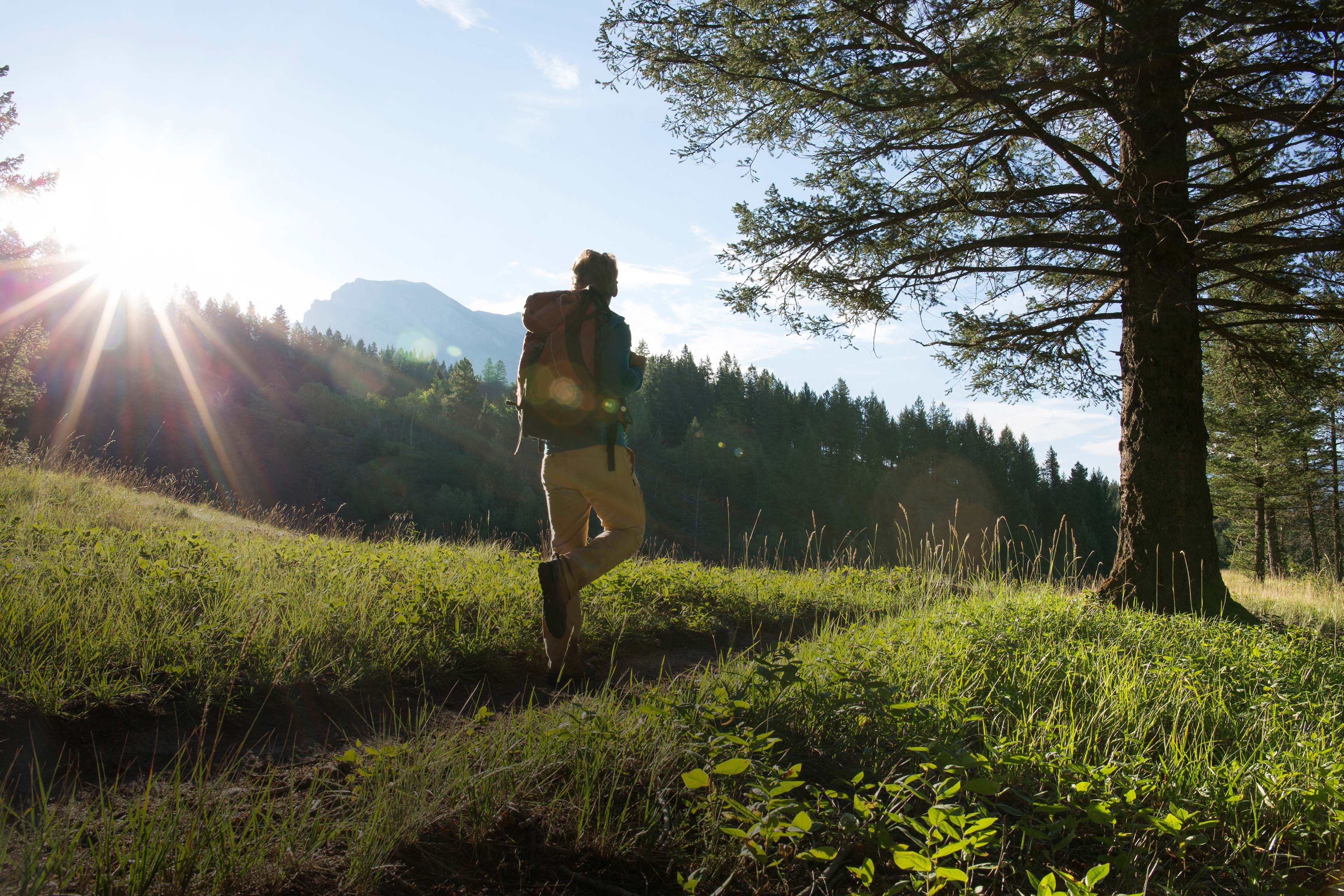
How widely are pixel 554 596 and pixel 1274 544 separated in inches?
1321

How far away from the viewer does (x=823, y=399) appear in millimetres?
73875

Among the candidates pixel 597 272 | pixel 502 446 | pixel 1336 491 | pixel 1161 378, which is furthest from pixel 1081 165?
pixel 502 446

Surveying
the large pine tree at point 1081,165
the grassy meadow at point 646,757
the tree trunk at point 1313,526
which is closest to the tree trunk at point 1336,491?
the tree trunk at point 1313,526

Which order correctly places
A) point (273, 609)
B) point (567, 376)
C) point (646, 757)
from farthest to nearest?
point (567, 376) → point (273, 609) → point (646, 757)

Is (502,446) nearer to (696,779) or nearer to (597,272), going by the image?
(597,272)

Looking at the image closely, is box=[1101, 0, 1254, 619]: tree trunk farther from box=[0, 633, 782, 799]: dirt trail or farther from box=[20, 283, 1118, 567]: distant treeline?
box=[20, 283, 1118, 567]: distant treeline

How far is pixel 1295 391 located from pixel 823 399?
225 ft

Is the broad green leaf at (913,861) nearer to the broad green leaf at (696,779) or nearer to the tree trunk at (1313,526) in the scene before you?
the broad green leaf at (696,779)

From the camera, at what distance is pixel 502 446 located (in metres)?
62.0

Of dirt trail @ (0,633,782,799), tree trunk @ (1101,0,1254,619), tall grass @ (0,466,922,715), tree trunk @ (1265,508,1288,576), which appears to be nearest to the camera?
dirt trail @ (0,633,782,799)

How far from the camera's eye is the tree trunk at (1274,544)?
23266 mm

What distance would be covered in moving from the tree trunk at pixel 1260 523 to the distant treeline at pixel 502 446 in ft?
94.2

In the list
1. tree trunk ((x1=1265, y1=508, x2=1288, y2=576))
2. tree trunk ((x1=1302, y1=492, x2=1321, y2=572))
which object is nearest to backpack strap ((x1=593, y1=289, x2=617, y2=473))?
tree trunk ((x1=1265, y1=508, x2=1288, y2=576))

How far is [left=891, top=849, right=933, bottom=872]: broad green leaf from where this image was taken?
1.17 meters
